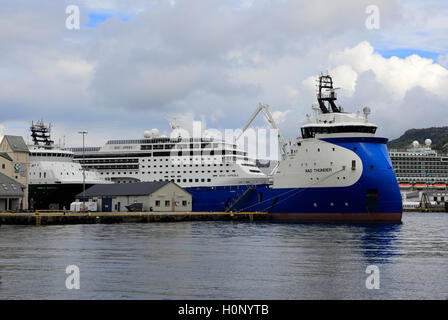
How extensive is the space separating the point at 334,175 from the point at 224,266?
28918 millimetres

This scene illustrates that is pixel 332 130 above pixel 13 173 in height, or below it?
above

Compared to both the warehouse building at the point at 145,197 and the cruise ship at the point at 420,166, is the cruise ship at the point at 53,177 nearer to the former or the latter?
the warehouse building at the point at 145,197

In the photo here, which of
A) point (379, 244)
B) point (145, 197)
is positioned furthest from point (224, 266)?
point (145, 197)

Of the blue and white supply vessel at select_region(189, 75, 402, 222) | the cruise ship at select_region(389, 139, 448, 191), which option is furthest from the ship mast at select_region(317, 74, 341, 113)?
the cruise ship at select_region(389, 139, 448, 191)

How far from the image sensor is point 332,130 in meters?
52.0

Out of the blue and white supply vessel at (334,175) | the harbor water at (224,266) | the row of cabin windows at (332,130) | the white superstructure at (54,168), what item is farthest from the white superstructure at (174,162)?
the harbor water at (224,266)

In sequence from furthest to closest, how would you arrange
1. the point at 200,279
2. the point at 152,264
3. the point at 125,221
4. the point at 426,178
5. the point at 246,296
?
the point at 426,178 → the point at 125,221 → the point at 152,264 → the point at 200,279 → the point at 246,296

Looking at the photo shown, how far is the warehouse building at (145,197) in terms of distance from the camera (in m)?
59.6

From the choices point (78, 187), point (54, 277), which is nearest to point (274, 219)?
point (78, 187)

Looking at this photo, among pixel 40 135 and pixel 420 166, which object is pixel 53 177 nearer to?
pixel 40 135

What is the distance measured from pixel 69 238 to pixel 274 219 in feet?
83.2

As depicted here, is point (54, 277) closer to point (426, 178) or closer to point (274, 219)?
point (274, 219)

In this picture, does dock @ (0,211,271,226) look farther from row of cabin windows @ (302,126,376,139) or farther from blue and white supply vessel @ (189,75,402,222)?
row of cabin windows @ (302,126,376,139)
